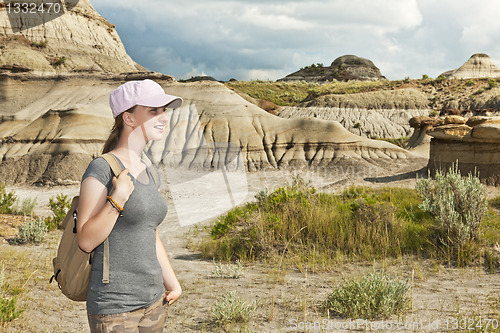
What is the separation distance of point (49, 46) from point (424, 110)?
44692 mm

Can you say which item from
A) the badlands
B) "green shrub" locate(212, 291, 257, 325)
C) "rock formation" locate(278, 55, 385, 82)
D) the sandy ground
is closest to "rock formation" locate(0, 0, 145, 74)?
the badlands

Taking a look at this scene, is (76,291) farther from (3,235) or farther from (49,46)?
(49,46)

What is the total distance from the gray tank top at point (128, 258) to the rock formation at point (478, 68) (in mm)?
92630

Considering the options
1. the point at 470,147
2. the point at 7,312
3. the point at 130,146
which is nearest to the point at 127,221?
the point at 130,146

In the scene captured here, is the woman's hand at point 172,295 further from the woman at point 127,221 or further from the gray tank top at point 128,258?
the gray tank top at point 128,258

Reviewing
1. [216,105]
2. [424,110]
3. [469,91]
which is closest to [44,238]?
[216,105]

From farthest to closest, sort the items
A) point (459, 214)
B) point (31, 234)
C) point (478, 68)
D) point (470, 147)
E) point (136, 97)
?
point (478, 68), point (470, 147), point (31, 234), point (459, 214), point (136, 97)

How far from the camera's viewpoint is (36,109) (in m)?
30.0

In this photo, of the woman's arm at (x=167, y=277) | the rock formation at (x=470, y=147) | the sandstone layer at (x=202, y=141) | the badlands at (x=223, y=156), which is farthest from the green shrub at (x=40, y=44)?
the woman's arm at (x=167, y=277)

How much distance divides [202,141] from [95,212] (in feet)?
79.8

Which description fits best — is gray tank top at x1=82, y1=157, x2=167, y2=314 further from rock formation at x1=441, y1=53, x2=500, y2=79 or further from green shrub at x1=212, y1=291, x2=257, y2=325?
rock formation at x1=441, y1=53, x2=500, y2=79

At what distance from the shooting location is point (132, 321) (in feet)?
6.52

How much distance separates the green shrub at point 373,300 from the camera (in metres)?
4.32

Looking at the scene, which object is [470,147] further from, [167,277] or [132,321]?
[132,321]
